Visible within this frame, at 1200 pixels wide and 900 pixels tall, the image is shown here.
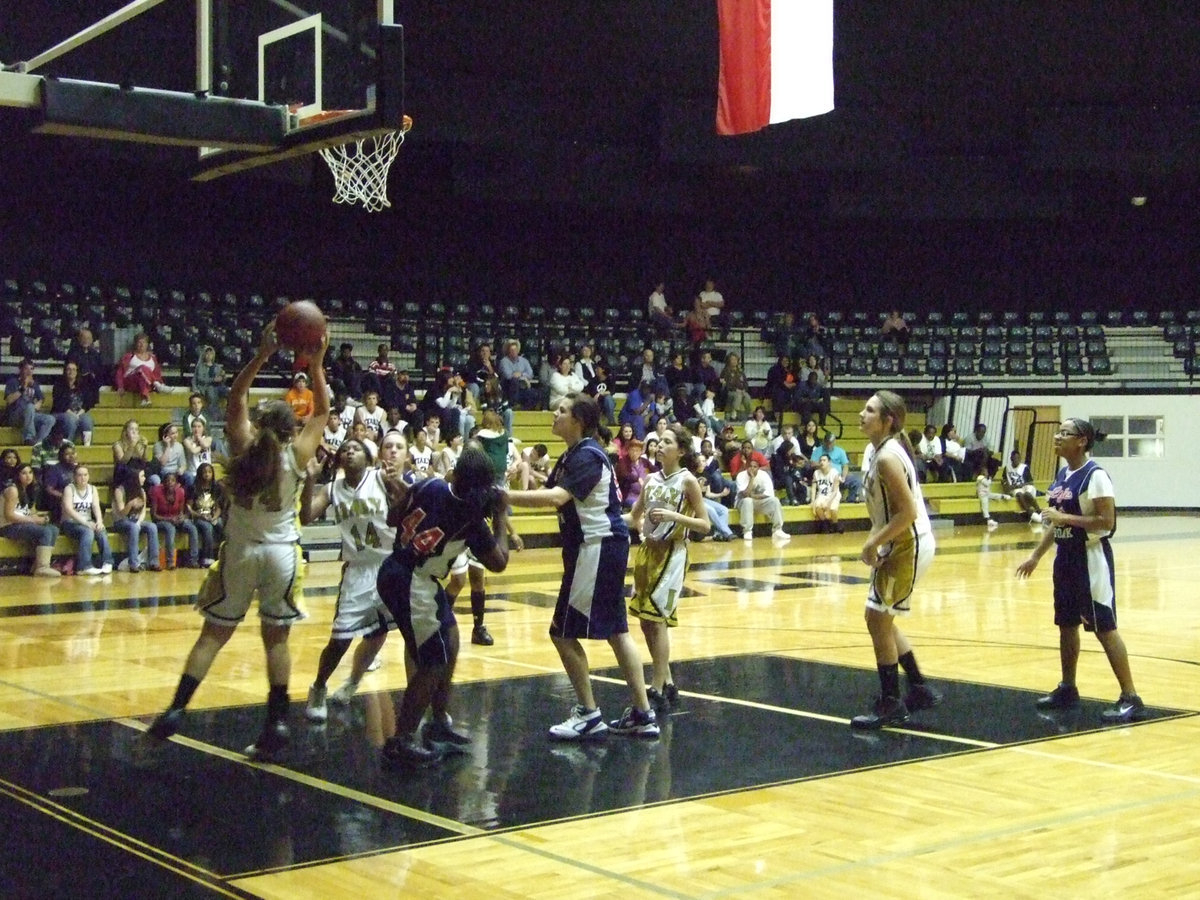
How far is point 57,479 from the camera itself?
14.8 metres

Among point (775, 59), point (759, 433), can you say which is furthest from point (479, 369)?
point (775, 59)

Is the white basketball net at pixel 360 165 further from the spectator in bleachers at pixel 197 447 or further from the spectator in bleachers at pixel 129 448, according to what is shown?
the spectator in bleachers at pixel 129 448

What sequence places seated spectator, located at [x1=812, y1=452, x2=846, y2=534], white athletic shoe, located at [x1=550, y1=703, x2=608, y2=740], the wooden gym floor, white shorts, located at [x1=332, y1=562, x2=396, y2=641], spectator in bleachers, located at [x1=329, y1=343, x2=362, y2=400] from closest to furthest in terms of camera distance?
the wooden gym floor → white athletic shoe, located at [x1=550, y1=703, x2=608, y2=740] → white shorts, located at [x1=332, y1=562, x2=396, y2=641] → spectator in bleachers, located at [x1=329, y1=343, x2=362, y2=400] → seated spectator, located at [x1=812, y1=452, x2=846, y2=534]

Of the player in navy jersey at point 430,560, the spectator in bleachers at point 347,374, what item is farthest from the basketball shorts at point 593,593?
the spectator in bleachers at point 347,374

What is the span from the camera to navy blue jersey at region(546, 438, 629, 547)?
670cm

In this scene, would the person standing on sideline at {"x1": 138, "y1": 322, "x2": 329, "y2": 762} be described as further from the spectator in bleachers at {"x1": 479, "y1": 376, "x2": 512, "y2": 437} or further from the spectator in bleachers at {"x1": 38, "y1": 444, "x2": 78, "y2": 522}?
the spectator in bleachers at {"x1": 479, "y1": 376, "x2": 512, "y2": 437}

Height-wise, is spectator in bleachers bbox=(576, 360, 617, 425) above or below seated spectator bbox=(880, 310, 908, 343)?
below

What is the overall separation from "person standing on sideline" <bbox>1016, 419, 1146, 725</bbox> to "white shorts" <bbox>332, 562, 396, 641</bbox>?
3403 mm

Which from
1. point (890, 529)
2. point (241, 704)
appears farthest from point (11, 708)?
point (890, 529)

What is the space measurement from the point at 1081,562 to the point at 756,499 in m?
12.5

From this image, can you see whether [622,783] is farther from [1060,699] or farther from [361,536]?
[1060,699]

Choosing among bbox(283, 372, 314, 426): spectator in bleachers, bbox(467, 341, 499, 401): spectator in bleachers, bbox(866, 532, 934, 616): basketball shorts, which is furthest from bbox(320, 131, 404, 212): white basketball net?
bbox(467, 341, 499, 401): spectator in bleachers

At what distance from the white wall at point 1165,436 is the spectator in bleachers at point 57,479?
17.7m

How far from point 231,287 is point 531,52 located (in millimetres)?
5952
